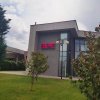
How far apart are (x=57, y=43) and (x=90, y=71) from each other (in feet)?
110

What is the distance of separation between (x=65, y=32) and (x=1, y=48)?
1238 cm

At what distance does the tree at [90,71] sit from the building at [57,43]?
31.4 metres

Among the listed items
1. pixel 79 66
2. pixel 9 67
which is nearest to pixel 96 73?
pixel 79 66

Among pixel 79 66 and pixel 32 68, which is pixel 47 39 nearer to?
pixel 32 68

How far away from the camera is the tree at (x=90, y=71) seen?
25.7ft

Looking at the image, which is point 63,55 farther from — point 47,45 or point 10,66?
point 10,66

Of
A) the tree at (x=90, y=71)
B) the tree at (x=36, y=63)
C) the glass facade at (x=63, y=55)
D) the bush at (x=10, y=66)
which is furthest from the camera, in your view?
the bush at (x=10, y=66)

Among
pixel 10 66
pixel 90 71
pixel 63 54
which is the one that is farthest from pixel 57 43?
pixel 90 71

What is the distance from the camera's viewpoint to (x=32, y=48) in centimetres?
4322

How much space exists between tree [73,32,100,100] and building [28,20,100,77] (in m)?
31.4

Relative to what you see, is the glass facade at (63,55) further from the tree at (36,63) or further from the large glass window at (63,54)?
the tree at (36,63)

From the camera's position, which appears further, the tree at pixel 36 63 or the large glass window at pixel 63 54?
the large glass window at pixel 63 54

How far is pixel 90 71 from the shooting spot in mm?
7902

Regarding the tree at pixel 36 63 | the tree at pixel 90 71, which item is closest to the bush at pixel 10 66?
the tree at pixel 36 63
